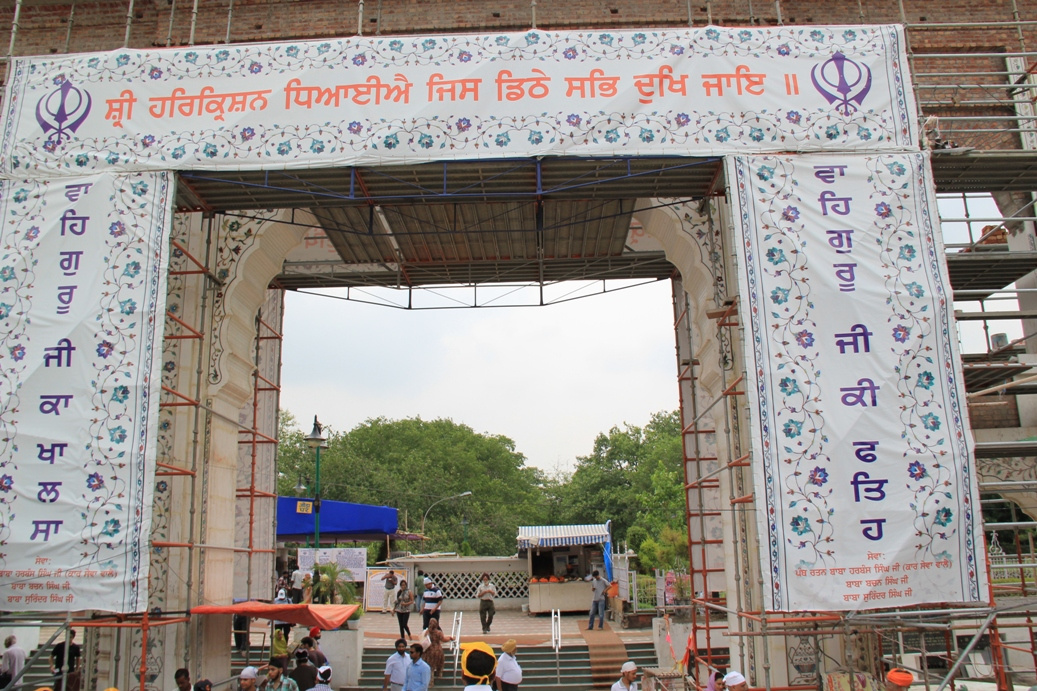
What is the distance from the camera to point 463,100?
917cm

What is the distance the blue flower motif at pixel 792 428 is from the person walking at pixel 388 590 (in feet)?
37.8

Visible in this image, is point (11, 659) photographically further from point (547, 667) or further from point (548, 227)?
point (548, 227)

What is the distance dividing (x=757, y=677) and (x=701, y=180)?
202 inches

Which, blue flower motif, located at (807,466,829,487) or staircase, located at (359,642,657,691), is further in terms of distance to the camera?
staircase, located at (359,642,657,691)

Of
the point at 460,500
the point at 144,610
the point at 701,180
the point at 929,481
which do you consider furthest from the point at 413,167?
the point at 460,500

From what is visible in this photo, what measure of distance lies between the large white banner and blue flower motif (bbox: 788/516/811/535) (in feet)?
12.2

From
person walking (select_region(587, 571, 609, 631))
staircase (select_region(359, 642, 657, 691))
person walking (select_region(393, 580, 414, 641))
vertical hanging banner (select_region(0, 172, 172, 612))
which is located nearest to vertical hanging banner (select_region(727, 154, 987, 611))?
staircase (select_region(359, 642, 657, 691))

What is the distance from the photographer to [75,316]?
338 inches

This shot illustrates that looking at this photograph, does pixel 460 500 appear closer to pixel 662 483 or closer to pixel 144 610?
pixel 662 483

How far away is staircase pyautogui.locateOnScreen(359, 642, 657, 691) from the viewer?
1198 cm

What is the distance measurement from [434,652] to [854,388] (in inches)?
263

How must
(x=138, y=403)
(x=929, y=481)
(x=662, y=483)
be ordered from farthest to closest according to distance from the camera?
(x=662, y=483) → (x=138, y=403) → (x=929, y=481)

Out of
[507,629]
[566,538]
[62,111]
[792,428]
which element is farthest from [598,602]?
[62,111]

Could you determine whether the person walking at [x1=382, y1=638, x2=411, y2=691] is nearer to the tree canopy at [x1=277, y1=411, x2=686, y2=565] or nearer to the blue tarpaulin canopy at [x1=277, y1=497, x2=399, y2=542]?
the blue tarpaulin canopy at [x1=277, y1=497, x2=399, y2=542]
